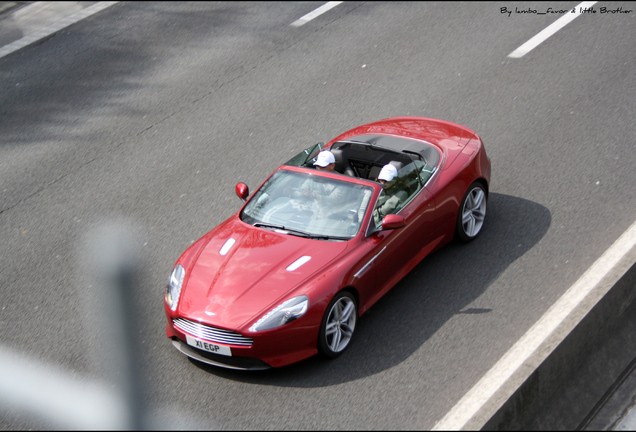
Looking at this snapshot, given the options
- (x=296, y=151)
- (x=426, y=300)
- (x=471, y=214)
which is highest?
(x=296, y=151)

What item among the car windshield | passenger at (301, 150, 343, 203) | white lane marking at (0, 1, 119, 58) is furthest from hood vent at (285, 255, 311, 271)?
white lane marking at (0, 1, 119, 58)

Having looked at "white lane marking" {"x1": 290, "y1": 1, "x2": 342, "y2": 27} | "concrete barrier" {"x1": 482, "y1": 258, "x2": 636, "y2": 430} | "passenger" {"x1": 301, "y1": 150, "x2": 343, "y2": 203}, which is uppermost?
"white lane marking" {"x1": 290, "y1": 1, "x2": 342, "y2": 27}

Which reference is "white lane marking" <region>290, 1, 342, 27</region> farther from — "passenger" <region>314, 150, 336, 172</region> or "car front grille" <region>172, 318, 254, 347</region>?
"car front grille" <region>172, 318, 254, 347</region>

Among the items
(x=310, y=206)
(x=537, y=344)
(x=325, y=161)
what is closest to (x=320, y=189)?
(x=310, y=206)

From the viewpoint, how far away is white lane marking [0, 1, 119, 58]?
13.5 m

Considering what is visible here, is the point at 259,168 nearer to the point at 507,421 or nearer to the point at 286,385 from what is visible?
the point at 286,385

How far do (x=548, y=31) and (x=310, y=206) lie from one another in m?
8.03

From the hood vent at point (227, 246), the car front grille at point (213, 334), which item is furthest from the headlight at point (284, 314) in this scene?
the hood vent at point (227, 246)

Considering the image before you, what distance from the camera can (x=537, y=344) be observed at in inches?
230

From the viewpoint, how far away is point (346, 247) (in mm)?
6547

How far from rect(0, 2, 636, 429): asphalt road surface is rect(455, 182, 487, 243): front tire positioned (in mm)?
154

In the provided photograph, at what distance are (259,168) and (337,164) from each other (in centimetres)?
223

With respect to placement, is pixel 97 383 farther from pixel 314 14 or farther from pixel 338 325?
pixel 314 14

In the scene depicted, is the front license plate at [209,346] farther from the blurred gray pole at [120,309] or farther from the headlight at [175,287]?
the blurred gray pole at [120,309]
